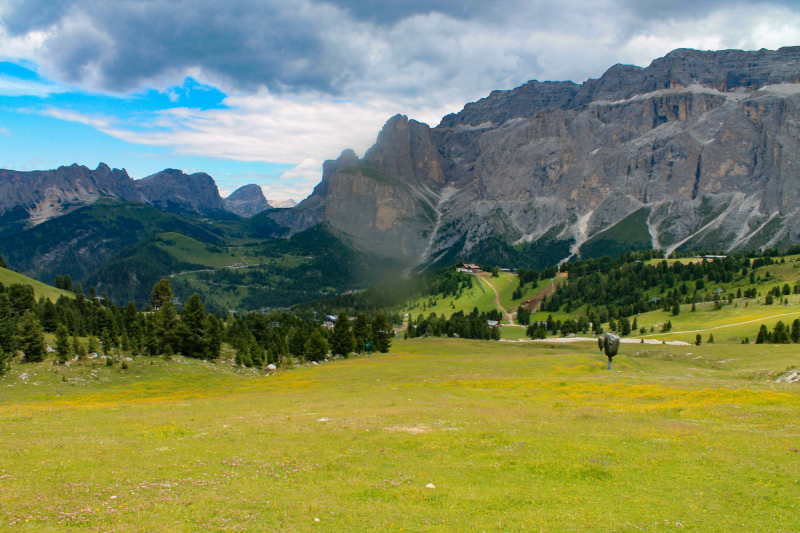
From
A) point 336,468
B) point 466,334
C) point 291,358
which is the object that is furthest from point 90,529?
point 466,334

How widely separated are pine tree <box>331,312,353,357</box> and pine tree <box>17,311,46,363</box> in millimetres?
51119

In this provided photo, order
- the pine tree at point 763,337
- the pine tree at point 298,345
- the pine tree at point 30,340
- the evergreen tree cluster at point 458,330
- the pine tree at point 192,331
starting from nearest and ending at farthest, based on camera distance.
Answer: the pine tree at point 30,340, the pine tree at point 192,331, the pine tree at point 298,345, the pine tree at point 763,337, the evergreen tree cluster at point 458,330

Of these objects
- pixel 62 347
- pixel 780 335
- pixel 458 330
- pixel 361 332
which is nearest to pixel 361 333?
pixel 361 332

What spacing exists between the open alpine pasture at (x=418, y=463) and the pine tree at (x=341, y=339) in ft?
175

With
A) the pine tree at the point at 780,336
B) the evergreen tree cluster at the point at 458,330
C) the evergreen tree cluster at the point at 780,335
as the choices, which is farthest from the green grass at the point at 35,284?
the pine tree at the point at 780,336

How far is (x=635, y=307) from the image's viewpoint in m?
180

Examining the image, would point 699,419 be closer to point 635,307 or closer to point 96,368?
point 96,368

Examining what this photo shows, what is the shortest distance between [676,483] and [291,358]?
261ft

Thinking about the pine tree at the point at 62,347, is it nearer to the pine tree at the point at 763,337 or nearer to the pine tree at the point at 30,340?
the pine tree at the point at 30,340

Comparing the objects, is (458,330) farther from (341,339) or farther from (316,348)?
(316,348)

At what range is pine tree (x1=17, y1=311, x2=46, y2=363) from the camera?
5741 cm

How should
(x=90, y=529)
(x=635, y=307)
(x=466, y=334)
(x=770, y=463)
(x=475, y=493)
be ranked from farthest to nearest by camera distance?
(x=635, y=307) < (x=466, y=334) < (x=770, y=463) < (x=475, y=493) < (x=90, y=529)

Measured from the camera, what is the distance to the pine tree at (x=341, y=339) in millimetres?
98750

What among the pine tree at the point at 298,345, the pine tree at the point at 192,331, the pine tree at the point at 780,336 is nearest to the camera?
the pine tree at the point at 192,331
